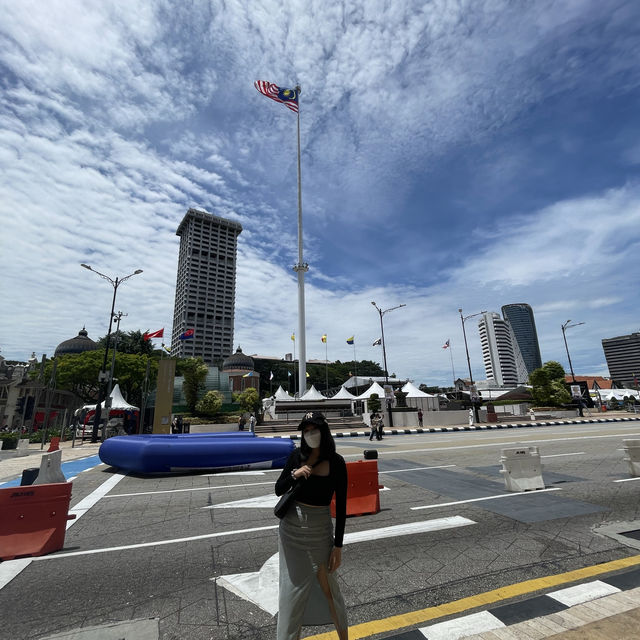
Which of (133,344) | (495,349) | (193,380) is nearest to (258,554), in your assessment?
(193,380)

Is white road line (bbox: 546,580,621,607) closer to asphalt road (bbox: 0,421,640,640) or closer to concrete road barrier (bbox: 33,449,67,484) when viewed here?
asphalt road (bbox: 0,421,640,640)

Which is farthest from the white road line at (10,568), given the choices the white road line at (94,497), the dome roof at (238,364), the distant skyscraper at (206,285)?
the distant skyscraper at (206,285)

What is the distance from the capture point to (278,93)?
3816cm

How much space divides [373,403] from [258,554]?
3538cm

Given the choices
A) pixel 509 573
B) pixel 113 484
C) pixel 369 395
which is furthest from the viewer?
pixel 369 395

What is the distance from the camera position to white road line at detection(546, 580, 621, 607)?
3.29 metres

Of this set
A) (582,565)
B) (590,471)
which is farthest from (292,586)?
(590,471)

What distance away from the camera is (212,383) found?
5800 centimetres

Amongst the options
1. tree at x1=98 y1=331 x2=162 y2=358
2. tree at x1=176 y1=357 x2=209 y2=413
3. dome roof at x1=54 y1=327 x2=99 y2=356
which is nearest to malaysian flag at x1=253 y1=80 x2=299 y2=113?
tree at x1=176 y1=357 x2=209 y2=413

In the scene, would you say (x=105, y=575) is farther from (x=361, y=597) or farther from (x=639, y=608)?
(x=639, y=608)

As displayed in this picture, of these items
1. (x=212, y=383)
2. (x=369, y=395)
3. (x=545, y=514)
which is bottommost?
(x=545, y=514)

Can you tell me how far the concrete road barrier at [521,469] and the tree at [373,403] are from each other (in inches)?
1217

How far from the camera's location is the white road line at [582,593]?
10.8 feet

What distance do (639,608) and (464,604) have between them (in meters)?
1.39
